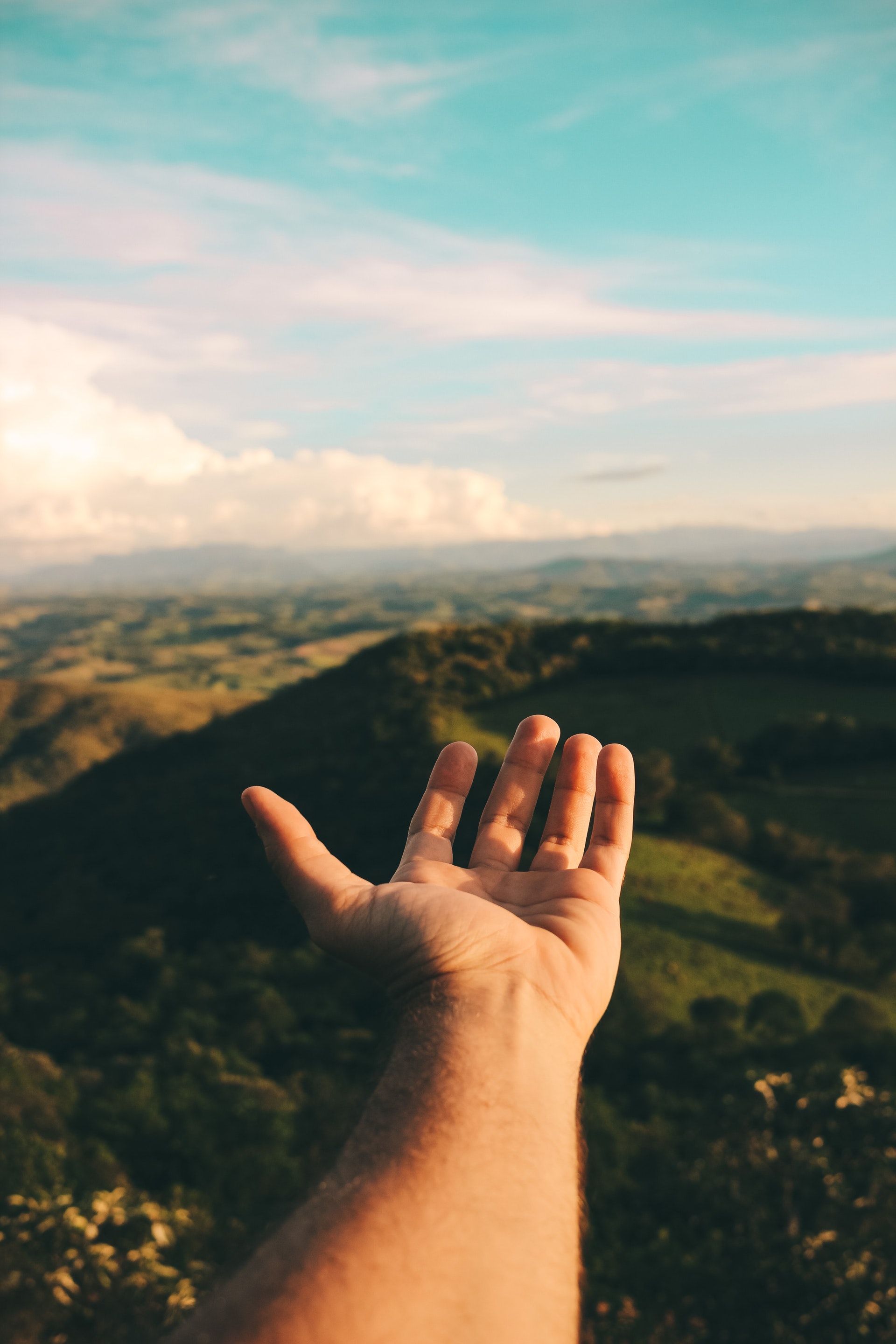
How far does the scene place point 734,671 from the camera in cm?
5138

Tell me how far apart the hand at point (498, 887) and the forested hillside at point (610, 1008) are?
706 millimetres

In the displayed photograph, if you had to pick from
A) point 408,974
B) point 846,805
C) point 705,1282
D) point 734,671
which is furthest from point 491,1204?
point 734,671

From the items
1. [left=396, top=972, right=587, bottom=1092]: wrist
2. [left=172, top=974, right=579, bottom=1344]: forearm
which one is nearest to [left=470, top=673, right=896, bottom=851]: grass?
[left=396, top=972, right=587, bottom=1092]: wrist

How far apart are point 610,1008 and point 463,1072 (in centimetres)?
3047

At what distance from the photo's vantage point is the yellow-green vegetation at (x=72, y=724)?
118875 millimetres

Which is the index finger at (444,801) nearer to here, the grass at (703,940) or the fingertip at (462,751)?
the fingertip at (462,751)

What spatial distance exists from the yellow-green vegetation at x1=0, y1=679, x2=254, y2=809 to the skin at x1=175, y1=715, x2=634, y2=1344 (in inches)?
4611

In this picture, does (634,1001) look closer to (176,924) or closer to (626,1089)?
(626,1089)

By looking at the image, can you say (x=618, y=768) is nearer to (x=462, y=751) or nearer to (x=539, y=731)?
(x=539, y=731)

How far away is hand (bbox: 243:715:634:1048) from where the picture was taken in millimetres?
3264

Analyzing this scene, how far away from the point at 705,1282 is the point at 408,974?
79.6ft

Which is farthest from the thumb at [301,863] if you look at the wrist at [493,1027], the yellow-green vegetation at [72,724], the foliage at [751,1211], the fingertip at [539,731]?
the yellow-green vegetation at [72,724]

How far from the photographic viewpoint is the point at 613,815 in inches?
163

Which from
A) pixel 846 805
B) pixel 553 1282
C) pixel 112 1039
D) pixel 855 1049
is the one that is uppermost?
pixel 553 1282
